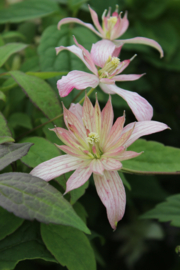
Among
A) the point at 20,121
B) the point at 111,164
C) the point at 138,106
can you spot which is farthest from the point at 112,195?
the point at 20,121

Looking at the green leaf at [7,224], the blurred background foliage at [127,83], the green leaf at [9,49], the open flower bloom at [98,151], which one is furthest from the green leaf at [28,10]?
the green leaf at [7,224]

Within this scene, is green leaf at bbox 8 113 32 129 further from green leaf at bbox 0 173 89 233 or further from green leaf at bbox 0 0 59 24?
green leaf at bbox 0 0 59 24

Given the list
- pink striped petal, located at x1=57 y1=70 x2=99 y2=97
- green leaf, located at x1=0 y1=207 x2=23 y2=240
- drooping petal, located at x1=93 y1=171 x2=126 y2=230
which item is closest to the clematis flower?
pink striped petal, located at x1=57 y1=70 x2=99 y2=97

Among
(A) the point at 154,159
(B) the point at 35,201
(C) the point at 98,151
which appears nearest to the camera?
(B) the point at 35,201

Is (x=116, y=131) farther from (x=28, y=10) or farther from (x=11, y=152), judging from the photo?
(x=28, y=10)

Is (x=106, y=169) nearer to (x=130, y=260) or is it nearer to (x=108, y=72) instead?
(x=108, y=72)

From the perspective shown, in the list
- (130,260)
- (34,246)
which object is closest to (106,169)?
(34,246)
